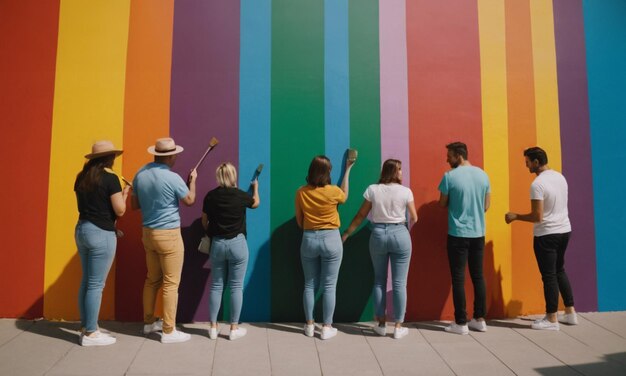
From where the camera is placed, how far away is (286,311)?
4.28 meters

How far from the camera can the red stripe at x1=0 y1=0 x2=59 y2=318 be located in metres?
4.17

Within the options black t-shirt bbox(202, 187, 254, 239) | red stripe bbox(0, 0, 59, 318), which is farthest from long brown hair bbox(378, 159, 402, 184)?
red stripe bbox(0, 0, 59, 318)

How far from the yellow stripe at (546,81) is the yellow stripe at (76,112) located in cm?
418

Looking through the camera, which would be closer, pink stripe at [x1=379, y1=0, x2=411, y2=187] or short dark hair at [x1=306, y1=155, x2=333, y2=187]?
short dark hair at [x1=306, y1=155, x2=333, y2=187]

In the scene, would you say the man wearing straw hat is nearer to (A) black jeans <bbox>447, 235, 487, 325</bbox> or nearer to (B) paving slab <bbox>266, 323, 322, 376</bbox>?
(B) paving slab <bbox>266, 323, 322, 376</bbox>

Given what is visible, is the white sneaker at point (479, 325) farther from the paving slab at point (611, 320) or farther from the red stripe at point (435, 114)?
the paving slab at point (611, 320)

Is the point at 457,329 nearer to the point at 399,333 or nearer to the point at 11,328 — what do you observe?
the point at 399,333

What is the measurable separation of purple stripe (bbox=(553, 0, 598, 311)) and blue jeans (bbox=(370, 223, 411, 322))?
2.02 m

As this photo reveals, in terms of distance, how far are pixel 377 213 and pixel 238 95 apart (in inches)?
68.8

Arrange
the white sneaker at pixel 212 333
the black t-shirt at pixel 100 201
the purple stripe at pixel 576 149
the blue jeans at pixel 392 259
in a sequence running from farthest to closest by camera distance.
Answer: the purple stripe at pixel 576 149, the blue jeans at pixel 392 259, the white sneaker at pixel 212 333, the black t-shirt at pixel 100 201

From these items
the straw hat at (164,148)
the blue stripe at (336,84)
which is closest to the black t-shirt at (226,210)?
the straw hat at (164,148)

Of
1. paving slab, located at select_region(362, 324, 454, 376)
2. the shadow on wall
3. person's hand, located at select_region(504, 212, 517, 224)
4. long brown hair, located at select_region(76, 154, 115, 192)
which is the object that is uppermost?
long brown hair, located at select_region(76, 154, 115, 192)

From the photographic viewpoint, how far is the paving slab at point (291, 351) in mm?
3213

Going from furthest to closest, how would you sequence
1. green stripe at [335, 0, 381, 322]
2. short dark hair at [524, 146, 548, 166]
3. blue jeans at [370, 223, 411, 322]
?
1. green stripe at [335, 0, 381, 322]
2. short dark hair at [524, 146, 548, 166]
3. blue jeans at [370, 223, 411, 322]
